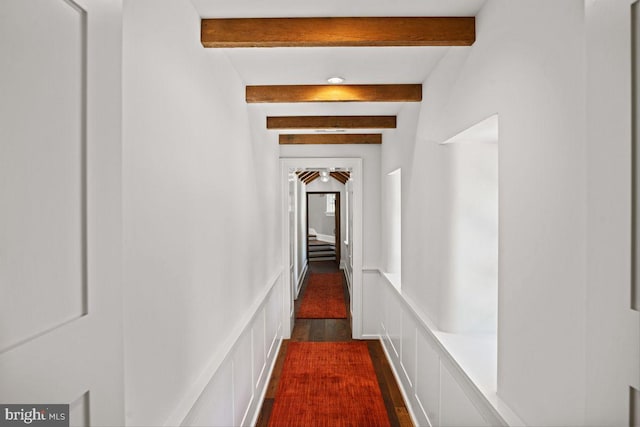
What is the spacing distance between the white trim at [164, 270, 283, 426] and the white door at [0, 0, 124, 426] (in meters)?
0.82

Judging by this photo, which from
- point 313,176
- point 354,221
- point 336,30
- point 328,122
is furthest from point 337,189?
point 336,30

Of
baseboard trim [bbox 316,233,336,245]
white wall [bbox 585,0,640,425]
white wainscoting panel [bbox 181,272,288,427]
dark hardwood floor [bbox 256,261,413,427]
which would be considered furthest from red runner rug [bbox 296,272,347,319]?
white wall [bbox 585,0,640,425]

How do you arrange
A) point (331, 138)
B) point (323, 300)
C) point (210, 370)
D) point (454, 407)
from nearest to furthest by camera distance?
point (210, 370) < point (454, 407) < point (331, 138) < point (323, 300)

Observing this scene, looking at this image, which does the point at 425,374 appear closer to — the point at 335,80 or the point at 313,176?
the point at 335,80

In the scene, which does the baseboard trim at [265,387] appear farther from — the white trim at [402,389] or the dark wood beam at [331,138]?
the dark wood beam at [331,138]

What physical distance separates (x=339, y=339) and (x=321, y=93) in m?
3.45

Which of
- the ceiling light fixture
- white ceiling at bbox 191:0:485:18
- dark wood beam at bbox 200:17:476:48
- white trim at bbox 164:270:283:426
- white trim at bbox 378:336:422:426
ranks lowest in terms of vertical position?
white trim at bbox 378:336:422:426

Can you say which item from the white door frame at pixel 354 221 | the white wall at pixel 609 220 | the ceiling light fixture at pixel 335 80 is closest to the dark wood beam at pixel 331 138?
the white door frame at pixel 354 221

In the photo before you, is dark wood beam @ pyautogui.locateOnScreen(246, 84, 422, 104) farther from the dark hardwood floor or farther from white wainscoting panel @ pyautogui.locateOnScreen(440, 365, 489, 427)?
the dark hardwood floor

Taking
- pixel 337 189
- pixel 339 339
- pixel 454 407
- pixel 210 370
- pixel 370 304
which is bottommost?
pixel 339 339

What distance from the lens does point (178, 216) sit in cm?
166

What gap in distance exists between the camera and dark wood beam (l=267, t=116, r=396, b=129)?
4.27 meters

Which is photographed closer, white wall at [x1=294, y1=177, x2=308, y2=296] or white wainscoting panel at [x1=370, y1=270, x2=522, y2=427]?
white wainscoting panel at [x1=370, y1=270, x2=522, y2=427]

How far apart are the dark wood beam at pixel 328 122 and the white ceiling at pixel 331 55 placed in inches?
14.8
